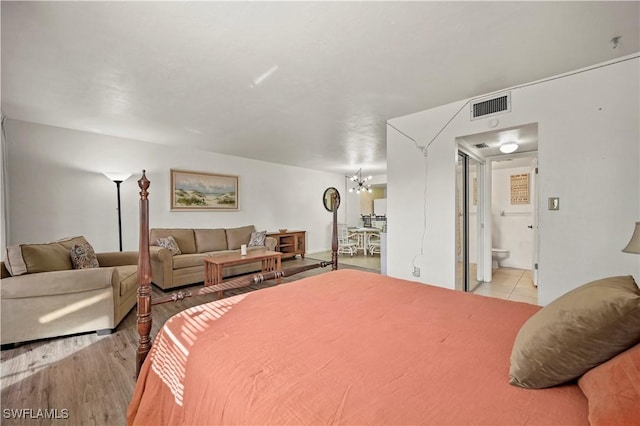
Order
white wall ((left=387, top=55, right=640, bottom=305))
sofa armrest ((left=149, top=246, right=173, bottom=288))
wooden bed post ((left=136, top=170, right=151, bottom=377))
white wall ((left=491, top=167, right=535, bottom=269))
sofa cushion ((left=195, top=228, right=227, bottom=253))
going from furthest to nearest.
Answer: white wall ((left=491, top=167, right=535, bottom=269))
sofa cushion ((left=195, top=228, right=227, bottom=253))
sofa armrest ((left=149, top=246, right=173, bottom=288))
white wall ((left=387, top=55, right=640, bottom=305))
wooden bed post ((left=136, top=170, right=151, bottom=377))

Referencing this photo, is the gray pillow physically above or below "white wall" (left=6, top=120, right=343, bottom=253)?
below

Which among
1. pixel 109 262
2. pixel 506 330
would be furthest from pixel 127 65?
pixel 506 330

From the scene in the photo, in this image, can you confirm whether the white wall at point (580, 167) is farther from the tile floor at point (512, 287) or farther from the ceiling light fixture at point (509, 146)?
the tile floor at point (512, 287)

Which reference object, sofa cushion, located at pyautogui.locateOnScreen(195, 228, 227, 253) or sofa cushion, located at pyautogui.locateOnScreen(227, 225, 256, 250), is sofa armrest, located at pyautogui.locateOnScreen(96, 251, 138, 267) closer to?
sofa cushion, located at pyautogui.locateOnScreen(195, 228, 227, 253)

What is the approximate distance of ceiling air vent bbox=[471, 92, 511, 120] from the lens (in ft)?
9.09

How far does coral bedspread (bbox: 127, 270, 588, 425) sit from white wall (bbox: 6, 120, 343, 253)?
3.86 m

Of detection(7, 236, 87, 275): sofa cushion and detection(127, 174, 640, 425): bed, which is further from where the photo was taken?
detection(7, 236, 87, 275): sofa cushion

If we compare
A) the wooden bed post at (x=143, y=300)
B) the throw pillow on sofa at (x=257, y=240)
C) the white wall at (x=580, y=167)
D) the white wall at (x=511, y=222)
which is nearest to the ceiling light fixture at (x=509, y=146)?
the white wall at (x=580, y=167)

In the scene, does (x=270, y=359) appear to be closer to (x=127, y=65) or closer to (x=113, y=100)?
(x=127, y=65)

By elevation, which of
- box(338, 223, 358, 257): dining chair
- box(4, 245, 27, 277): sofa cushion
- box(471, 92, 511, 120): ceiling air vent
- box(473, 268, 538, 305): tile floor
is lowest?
box(473, 268, 538, 305): tile floor

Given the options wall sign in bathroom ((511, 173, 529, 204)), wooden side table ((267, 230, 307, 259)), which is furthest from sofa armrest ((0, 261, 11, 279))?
wall sign in bathroom ((511, 173, 529, 204))

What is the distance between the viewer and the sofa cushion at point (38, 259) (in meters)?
2.39

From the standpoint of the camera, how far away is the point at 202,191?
5.33 m

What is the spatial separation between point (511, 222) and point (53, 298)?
7024 mm
